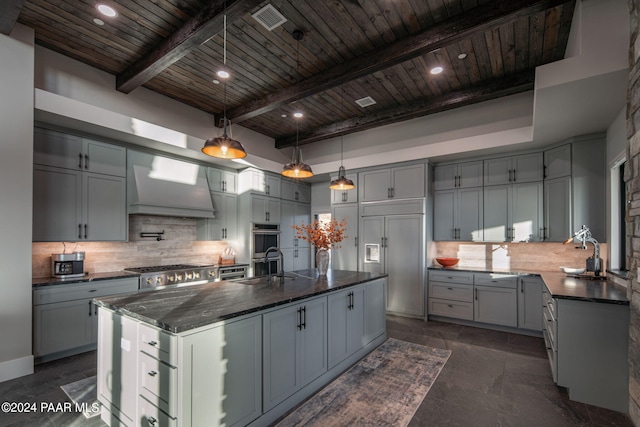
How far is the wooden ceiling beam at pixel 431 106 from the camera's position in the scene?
4.02 meters

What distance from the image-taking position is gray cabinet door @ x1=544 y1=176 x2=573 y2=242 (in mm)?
4102

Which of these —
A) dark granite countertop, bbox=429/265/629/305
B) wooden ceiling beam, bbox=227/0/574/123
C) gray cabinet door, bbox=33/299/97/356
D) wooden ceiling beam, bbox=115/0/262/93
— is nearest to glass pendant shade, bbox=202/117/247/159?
wooden ceiling beam, bbox=115/0/262/93

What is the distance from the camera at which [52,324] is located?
3.37 meters

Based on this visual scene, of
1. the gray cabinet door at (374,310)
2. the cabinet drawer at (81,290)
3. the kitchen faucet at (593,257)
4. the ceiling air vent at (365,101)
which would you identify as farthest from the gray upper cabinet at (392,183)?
the cabinet drawer at (81,290)

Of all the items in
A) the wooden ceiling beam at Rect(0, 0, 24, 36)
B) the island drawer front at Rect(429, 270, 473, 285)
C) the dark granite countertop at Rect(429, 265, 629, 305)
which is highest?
the wooden ceiling beam at Rect(0, 0, 24, 36)

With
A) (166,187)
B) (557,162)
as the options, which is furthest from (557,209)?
(166,187)

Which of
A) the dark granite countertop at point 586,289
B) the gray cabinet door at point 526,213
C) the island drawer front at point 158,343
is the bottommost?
the island drawer front at point 158,343

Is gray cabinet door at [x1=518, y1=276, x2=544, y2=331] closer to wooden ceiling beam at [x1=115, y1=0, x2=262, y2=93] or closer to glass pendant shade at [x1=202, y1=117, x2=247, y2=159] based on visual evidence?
glass pendant shade at [x1=202, y1=117, x2=247, y2=159]

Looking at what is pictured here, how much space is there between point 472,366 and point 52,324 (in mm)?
4504

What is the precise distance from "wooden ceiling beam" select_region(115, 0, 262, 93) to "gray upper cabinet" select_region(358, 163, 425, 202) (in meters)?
3.51

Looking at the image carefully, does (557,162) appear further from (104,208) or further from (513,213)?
(104,208)

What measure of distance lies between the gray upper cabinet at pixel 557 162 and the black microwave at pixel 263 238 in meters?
4.54

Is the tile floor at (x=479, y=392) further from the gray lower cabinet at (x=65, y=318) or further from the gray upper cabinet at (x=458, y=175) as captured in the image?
the gray upper cabinet at (x=458, y=175)

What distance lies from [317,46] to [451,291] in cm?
395
